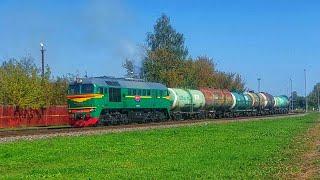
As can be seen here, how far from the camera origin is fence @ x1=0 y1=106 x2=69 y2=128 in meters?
52.3

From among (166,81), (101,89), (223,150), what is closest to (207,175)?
(223,150)

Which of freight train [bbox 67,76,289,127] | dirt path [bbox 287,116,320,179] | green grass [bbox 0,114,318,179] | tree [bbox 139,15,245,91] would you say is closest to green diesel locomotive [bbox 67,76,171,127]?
freight train [bbox 67,76,289,127]

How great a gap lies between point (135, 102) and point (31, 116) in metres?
14.2

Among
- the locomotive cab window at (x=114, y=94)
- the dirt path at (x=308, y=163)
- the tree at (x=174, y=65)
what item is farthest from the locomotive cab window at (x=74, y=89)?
the tree at (x=174, y=65)

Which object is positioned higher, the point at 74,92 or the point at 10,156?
the point at 74,92

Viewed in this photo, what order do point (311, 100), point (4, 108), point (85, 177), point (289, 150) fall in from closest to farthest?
point (85, 177) < point (289, 150) < point (4, 108) < point (311, 100)

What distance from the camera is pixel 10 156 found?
19.8 metres

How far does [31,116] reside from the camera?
5600 centimetres

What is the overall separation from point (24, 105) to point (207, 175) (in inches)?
1703

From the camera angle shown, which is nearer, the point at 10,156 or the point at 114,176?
the point at 114,176

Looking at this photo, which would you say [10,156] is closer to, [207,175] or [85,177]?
[85,177]

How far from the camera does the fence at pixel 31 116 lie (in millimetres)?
52344

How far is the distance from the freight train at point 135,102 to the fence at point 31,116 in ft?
35.2

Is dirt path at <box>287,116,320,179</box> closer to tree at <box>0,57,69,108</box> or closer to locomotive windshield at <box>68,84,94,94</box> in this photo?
locomotive windshield at <box>68,84,94,94</box>
